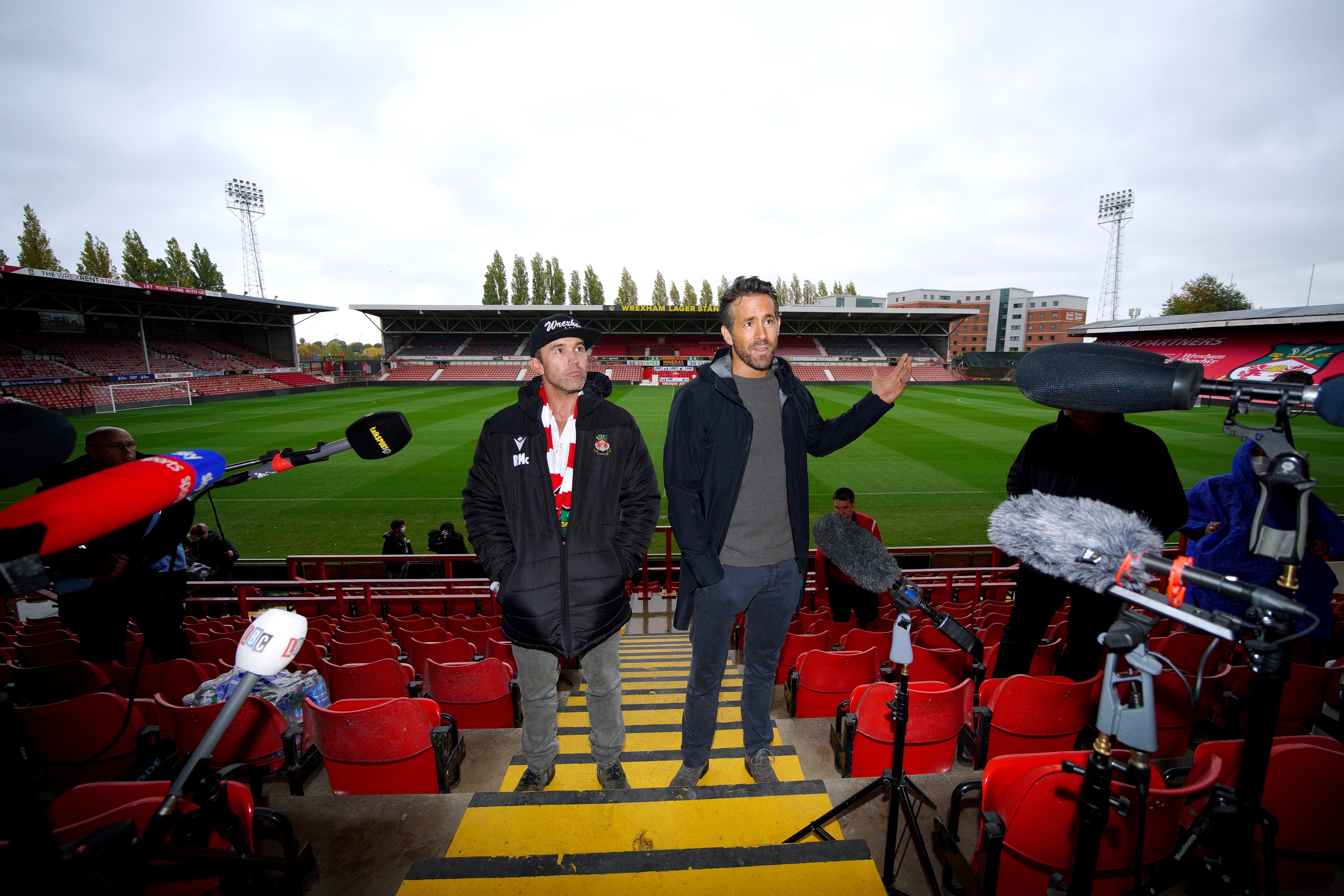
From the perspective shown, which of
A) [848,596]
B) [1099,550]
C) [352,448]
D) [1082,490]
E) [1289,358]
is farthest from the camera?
[1289,358]

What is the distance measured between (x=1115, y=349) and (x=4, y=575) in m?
2.50

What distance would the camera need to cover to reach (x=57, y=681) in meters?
3.33

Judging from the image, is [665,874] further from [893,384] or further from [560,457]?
[893,384]

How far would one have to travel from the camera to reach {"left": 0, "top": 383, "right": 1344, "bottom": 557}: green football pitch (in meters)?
11.2

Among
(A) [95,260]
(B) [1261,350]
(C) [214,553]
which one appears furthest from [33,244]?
(B) [1261,350]

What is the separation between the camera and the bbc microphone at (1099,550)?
1.08 metres

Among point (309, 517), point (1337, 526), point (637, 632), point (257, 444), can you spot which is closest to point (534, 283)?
point (257, 444)

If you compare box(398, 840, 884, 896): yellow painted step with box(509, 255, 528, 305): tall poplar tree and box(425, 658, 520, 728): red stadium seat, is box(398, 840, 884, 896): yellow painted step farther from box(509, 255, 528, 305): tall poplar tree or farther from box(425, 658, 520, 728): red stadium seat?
box(509, 255, 528, 305): tall poplar tree

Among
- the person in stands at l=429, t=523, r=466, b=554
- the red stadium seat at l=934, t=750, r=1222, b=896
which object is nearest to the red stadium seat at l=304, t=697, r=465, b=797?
the red stadium seat at l=934, t=750, r=1222, b=896

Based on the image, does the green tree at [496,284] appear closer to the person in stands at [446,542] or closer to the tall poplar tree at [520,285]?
the tall poplar tree at [520,285]

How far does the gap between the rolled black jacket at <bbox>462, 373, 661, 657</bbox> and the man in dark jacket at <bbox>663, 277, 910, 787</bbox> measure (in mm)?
285

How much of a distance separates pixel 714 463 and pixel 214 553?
28.3 feet

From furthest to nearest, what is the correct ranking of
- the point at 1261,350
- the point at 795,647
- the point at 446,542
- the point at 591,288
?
the point at 591,288 < the point at 1261,350 < the point at 446,542 < the point at 795,647

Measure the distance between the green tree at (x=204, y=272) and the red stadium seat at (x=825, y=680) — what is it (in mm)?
70834
